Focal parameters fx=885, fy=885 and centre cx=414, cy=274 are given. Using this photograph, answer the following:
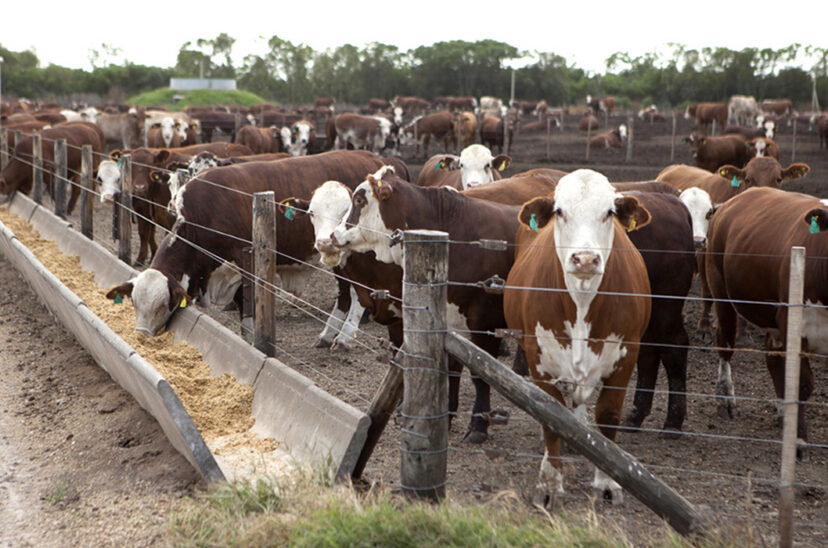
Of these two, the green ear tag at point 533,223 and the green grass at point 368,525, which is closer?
the green grass at point 368,525

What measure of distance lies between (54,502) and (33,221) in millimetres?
10074

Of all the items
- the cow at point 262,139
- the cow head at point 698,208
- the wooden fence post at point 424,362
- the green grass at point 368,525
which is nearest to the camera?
the green grass at point 368,525

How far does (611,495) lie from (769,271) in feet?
8.10

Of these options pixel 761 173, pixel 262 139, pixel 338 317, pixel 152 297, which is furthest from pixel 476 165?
pixel 262 139

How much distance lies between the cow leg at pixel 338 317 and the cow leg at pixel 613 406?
3853mm

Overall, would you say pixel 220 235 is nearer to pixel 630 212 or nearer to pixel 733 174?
pixel 630 212

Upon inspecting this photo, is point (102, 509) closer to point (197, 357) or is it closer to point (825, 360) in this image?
point (197, 357)

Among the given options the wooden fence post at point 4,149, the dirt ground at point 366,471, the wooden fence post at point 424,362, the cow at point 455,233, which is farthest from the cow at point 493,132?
the wooden fence post at point 424,362

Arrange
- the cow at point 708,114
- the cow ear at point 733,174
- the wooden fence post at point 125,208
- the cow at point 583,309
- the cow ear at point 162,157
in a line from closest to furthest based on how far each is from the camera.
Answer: the cow at point 583,309 < the wooden fence post at point 125,208 < the cow ear at point 733,174 < the cow ear at point 162,157 < the cow at point 708,114

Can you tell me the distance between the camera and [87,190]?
11.8 m

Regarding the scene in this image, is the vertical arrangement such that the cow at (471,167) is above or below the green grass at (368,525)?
above

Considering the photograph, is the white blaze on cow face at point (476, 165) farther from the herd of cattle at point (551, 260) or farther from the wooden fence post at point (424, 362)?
the wooden fence post at point (424, 362)

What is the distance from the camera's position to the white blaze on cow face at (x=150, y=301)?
7336mm

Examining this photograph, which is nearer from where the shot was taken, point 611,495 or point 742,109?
point 611,495
